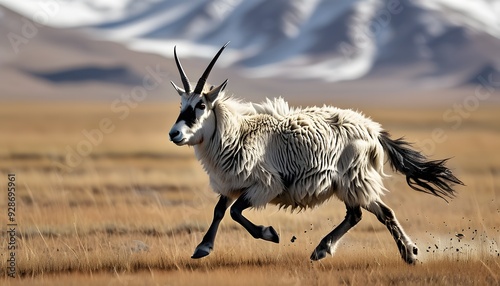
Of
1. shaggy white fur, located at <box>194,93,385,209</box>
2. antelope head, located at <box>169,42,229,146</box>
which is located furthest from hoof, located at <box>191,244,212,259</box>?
antelope head, located at <box>169,42,229,146</box>

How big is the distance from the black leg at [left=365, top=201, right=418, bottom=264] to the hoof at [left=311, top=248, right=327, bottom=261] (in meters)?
0.78

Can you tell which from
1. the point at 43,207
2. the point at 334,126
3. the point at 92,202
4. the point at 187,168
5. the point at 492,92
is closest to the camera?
the point at 334,126

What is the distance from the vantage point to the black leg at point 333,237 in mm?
10141

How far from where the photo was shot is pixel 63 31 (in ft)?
611

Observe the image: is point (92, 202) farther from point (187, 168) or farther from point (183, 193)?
point (187, 168)

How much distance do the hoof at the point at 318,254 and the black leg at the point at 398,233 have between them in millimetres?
782

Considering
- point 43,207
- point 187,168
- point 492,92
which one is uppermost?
point 492,92

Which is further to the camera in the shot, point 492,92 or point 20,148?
point 492,92

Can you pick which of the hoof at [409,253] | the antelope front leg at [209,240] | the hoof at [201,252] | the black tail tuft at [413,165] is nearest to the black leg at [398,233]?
the hoof at [409,253]

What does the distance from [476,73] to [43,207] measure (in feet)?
559

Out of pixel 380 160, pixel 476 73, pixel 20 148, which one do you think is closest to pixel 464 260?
pixel 380 160

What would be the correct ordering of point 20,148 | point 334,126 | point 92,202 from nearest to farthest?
point 334,126 → point 92,202 → point 20,148

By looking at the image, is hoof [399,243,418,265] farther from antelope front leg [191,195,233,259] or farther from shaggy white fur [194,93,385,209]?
antelope front leg [191,195,233,259]

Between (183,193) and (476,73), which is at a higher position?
(476,73)
